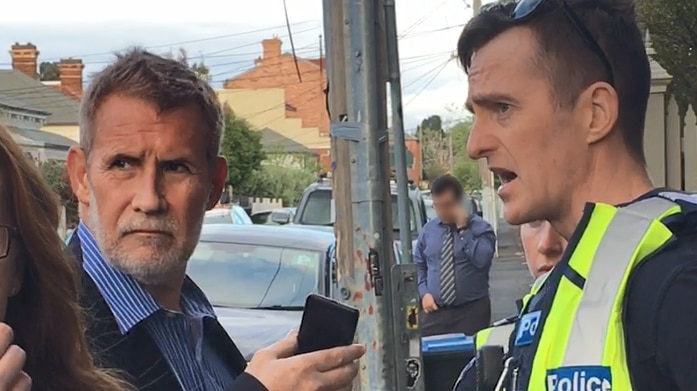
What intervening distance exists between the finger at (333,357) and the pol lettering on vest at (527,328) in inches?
13.8

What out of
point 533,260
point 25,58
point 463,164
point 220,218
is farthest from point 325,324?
point 463,164

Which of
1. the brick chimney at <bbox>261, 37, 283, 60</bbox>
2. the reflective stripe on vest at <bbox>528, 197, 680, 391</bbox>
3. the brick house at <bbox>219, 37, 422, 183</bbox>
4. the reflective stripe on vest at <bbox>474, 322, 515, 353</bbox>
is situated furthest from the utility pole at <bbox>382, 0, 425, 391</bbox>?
the brick chimney at <bbox>261, 37, 283, 60</bbox>

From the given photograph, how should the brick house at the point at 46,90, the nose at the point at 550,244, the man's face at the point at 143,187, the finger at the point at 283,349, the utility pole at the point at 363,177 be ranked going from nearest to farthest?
the finger at the point at 283,349, the man's face at the point at 143,187, the nose at the point at 550,244, the utility pole at the point at 363,177, the brick house at the point at 46,90

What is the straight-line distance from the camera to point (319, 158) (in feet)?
227

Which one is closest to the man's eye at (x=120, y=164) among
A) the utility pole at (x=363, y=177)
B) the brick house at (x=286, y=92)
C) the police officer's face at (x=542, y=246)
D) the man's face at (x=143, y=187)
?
the man's face at (x=143, y=187)

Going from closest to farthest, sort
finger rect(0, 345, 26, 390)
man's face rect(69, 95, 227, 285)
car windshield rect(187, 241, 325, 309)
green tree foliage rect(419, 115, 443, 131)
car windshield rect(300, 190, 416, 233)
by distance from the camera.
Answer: finger rect(0, 345, 26, 390) → man's face rect(69, 95, 227, 285) → car windshield rect(187, 241, 325, 309) → car windshield rect(300, 190, 416, 233) → green tree foliage rect(419, 115, 443, 131)

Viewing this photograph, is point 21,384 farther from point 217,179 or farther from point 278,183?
Result: point 278,183

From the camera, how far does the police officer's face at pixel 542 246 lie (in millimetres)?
3064

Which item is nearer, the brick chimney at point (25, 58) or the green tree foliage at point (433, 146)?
the brick chimney at point (25, 58)

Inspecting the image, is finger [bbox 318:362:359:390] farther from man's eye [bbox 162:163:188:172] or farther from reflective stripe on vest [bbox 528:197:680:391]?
man's eye [bbox 162:163:188:172]

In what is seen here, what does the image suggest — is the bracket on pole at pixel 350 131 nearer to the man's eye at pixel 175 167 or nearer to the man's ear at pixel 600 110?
the man's eye at pixel 175 167

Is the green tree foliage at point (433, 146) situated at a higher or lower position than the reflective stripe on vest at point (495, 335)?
higher

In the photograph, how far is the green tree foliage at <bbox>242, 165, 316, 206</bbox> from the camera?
4836 centimetres

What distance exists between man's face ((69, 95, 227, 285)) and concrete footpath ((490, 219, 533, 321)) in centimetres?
832
